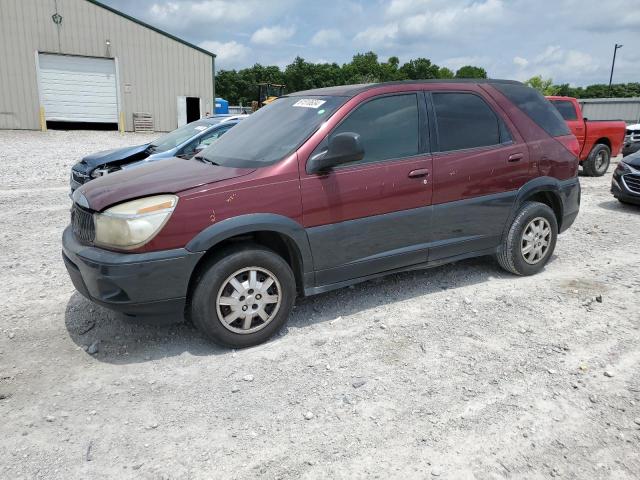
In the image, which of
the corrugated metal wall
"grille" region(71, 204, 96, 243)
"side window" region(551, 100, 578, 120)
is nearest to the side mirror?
"grille" region(71, 204, 96, 243)

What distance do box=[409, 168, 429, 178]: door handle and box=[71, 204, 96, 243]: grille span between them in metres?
2.48

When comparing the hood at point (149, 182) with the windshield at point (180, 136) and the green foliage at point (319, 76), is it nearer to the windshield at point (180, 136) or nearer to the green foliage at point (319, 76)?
the windshield at point (180, 136)

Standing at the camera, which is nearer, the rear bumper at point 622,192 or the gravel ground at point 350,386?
the gravel ground at point 350,386

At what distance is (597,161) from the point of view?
12945 millimetres

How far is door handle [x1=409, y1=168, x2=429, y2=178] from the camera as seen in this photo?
4137 millimetres

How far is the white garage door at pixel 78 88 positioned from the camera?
2305cm

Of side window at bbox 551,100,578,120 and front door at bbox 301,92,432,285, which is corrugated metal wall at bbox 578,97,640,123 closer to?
side window at bbox 551,100,578,120

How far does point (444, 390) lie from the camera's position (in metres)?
3.16

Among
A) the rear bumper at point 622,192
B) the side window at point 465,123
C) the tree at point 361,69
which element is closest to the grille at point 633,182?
the rear bumper at point 622,192

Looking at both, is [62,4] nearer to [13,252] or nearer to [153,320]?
[13,252]

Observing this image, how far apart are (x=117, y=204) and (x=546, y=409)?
303 centimetres

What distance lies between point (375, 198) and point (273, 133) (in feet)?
3.30

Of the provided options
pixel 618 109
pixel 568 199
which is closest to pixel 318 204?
pixel 568 199

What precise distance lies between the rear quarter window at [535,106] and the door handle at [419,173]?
4.76 ft
